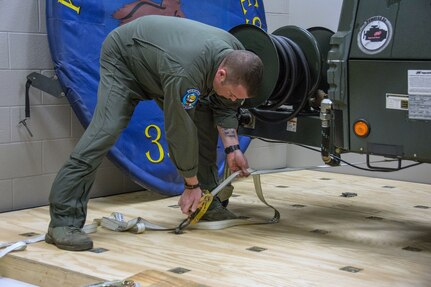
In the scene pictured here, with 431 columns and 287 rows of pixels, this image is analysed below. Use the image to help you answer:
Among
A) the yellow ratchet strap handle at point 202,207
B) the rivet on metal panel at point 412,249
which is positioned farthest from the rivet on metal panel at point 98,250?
the rivet on metal panel at point 412,249

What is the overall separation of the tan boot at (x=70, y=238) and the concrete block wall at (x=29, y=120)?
0.88 meters

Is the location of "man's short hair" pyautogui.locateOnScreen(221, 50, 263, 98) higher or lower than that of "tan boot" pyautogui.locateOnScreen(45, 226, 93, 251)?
higher

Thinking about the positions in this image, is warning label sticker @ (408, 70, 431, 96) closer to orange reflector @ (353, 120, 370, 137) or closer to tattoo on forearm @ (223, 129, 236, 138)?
orange reflector @ (353, 120, 370, 137)

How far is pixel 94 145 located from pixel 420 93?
4.71 ft

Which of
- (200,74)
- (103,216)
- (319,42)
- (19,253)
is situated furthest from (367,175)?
(19,253)

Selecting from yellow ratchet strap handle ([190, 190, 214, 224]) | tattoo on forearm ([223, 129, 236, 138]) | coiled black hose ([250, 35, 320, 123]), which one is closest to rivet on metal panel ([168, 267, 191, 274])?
yellow ratchet strap handle ([190, 190, 214, 224])

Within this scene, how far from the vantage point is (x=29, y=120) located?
399 centimetres

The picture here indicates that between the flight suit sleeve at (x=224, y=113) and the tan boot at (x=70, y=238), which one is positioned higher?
the flight suit sleeve at (x=224, y=113)

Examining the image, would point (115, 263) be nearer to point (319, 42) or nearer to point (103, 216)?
point (103, 216)

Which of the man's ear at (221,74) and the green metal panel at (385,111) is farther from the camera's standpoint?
the man's ear at (221,74)

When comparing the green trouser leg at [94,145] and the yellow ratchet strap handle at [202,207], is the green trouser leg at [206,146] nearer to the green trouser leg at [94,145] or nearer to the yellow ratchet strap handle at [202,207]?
the yellow ratchet strap handle at [202,207]

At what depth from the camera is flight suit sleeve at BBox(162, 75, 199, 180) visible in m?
2.97

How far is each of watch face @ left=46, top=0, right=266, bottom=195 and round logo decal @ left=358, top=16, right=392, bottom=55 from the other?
1666 millimetres

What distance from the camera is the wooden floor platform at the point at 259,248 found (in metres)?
2.77
